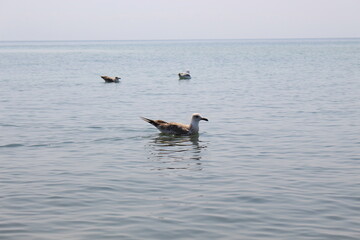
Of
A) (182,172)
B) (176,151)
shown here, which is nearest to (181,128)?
(176,151)

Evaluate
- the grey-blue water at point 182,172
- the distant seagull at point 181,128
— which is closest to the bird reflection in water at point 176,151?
the grey-blue water at point 182,172

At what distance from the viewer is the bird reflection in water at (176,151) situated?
43.3ft

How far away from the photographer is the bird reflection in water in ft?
43.3

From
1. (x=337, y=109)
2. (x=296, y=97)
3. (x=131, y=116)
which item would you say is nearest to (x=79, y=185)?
(x=131, y=116)

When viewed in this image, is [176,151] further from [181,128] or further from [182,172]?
[182,172]

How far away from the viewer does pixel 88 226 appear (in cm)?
873

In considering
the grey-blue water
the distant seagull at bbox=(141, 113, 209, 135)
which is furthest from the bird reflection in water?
the distant seagull at bbox=(141, 113, 209, 135)

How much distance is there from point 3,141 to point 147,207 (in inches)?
314

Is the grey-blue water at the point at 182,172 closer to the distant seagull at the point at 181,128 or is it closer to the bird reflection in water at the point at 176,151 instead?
the bird reflection in water at the point at 176,151

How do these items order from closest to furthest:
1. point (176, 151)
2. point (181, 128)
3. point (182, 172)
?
1. point (182, 172)
2. point (176, 151)
3. point (181, 128)

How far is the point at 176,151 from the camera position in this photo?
15156 mm

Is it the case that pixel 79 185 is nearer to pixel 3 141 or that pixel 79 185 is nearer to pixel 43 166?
pixel 43 166

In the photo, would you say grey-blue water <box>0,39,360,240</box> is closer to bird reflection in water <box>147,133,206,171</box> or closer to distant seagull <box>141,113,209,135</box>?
bird reflection in water <box>147,133,206,171</box>

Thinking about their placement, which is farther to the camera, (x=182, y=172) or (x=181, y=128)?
(x=181, y=128)
